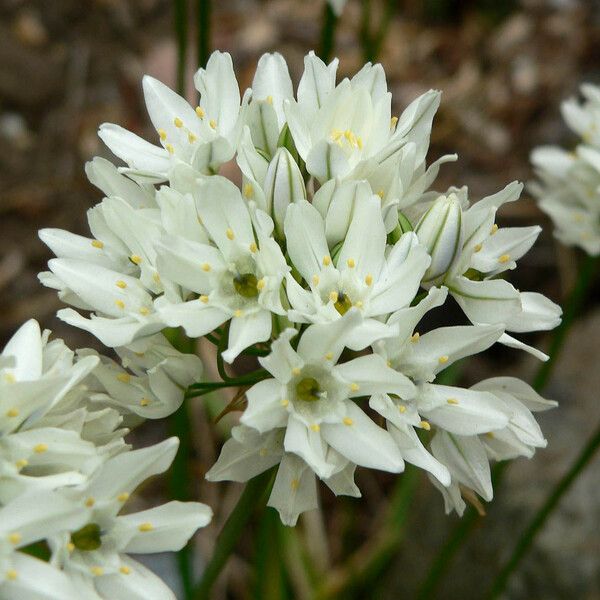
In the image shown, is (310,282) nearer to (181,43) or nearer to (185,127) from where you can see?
(185,127)

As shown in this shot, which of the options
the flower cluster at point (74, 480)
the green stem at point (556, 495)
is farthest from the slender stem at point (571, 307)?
the flower cluster at point (74, 480)

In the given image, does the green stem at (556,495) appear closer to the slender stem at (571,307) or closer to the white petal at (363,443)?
the slender stem at (571,307)

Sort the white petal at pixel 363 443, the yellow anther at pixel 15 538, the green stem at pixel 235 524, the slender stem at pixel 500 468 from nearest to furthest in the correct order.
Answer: the yellow anther at pixel 15 538 → the white petal at pixel 363 443 → the green stem at pixel 235 524 → the slender stem at pixel 500 468

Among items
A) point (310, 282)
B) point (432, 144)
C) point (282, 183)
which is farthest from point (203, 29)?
point (432, 144)

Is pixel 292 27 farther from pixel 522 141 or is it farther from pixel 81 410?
pixel 81 410

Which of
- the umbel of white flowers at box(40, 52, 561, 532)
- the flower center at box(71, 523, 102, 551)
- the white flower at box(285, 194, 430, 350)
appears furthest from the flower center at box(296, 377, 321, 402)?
the flower center at box(71, 523, 102, 551)

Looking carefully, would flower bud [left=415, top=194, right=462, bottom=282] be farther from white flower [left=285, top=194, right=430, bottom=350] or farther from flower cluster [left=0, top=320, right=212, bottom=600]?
flower cluster [left=0, top=320, right=212, bottom=600]

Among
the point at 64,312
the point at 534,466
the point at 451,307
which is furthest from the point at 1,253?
the point at 64,312

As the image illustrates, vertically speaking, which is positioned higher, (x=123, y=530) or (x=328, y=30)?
(x=328, y=30)
